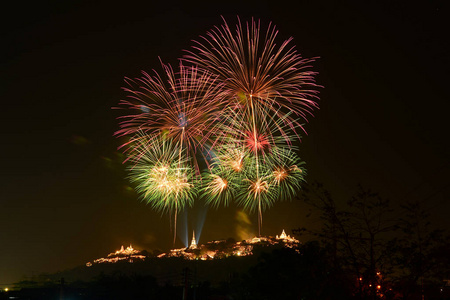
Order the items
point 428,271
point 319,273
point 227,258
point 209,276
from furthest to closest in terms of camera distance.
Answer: point 227,258
point 209,276
point 319,273
point 428,271

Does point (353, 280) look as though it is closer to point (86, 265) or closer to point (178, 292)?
point (178, 292)

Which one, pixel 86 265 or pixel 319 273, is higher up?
pixel 86 265

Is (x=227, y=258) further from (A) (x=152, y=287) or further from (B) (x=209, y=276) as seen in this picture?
(A) (x=152, y=287)

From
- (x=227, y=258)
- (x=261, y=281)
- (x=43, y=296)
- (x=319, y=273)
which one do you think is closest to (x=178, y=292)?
(x=43, y=296)

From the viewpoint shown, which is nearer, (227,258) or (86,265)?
(227,258)

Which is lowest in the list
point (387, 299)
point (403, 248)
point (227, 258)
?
point (387, 299)

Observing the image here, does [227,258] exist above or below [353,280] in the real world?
above

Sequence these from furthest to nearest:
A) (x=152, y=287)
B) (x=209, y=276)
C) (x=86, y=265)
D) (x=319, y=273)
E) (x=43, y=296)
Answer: (x=86, y=265) < (x=209, y=276) < (x=152, y=287) < (x=43, y=296) < (x=319, y=273)

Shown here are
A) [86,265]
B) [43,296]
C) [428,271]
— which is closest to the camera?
[428,271]

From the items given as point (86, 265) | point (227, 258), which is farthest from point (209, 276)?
point (86, 265)
